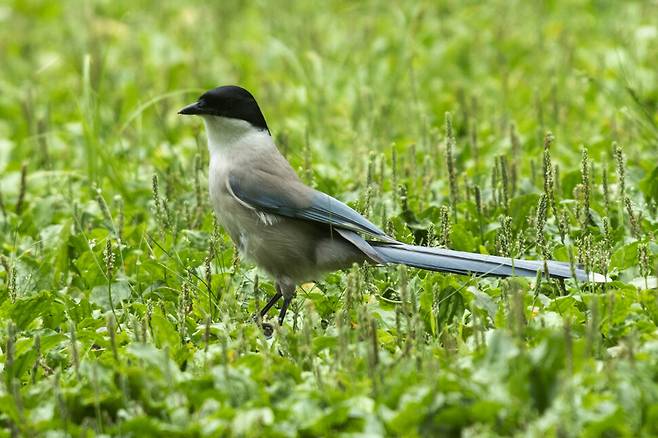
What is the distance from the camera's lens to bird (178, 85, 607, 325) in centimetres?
537

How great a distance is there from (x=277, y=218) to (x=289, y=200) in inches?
4.6

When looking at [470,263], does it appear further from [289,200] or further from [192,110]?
[192,110]

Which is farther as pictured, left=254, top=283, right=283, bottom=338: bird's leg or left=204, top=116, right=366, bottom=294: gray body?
left=204, top=116, right=366, bottom=294: gray body

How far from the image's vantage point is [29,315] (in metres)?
5.11

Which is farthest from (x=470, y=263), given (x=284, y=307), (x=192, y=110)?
(x=192, y=110)

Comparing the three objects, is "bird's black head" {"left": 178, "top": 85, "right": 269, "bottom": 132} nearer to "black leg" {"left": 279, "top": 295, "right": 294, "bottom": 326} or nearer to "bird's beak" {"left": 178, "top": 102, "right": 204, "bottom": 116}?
"bird's beak" {"left": 178, "top": 102, "right": 204, "bottom": 116}

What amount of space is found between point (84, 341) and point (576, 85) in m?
4.94

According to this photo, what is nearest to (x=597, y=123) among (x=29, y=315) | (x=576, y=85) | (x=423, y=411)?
(x=576, y=85)

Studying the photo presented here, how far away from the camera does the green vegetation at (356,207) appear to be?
371cm

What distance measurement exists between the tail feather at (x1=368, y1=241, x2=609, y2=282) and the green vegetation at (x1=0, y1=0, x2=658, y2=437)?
0.06 meters

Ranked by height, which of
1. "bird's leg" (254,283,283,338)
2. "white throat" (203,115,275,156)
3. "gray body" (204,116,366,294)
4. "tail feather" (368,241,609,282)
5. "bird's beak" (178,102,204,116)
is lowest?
"bird's leg" (254,283,283,338)

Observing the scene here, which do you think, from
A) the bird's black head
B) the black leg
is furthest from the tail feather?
the bird's black head

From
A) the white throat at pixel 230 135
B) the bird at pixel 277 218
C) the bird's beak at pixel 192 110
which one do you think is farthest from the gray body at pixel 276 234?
the bird's beak at pixel 192 110

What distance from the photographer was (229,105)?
5957 mm
